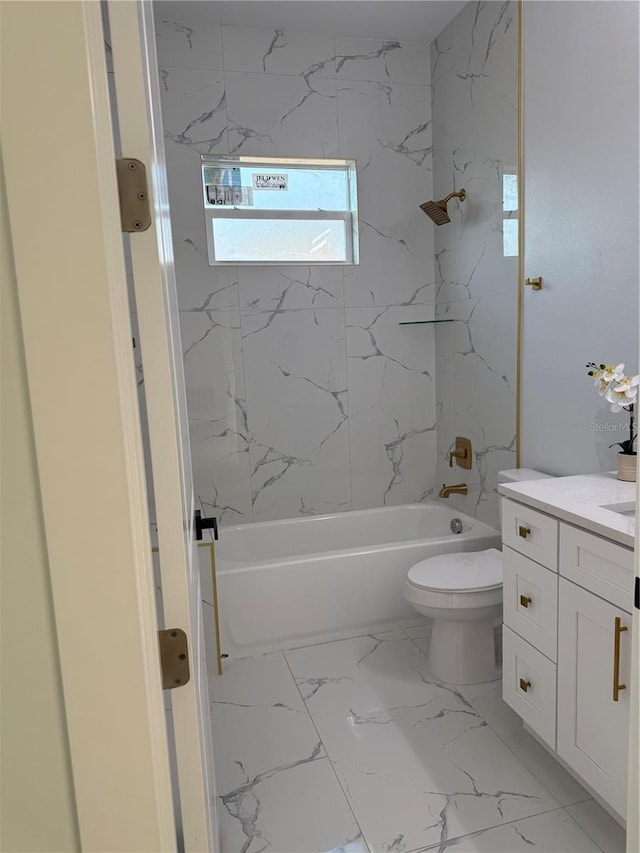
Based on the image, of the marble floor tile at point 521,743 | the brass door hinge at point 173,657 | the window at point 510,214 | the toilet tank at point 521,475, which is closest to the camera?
the brass door hinge at point 173,657

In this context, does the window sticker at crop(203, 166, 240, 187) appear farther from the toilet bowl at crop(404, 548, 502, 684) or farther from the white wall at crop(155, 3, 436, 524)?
the toilet bowl at crop(404, 548, 502, 684)

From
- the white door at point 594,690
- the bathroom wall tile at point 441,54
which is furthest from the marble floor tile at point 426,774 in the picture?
the bathroom wall tile at point 441,54

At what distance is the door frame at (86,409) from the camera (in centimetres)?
61

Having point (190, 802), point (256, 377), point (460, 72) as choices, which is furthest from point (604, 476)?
point (460, 72)

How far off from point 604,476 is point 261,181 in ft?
7.77

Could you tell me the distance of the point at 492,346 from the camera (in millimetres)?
2932

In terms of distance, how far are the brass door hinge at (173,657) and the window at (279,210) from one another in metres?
2.72

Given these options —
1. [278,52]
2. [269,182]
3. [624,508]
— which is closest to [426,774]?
[624,508]

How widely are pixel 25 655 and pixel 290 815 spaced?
1.46 metres

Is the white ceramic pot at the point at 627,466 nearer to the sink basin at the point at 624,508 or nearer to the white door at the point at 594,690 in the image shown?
the sink basin at the point at 624,508

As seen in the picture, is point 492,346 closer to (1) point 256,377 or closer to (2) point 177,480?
(1) point 256,377

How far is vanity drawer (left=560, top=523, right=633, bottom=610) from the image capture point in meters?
1.47

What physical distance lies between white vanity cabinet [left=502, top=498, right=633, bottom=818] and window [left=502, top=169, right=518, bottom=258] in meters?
1.29

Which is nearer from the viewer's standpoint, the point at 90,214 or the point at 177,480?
the point at 90,214
